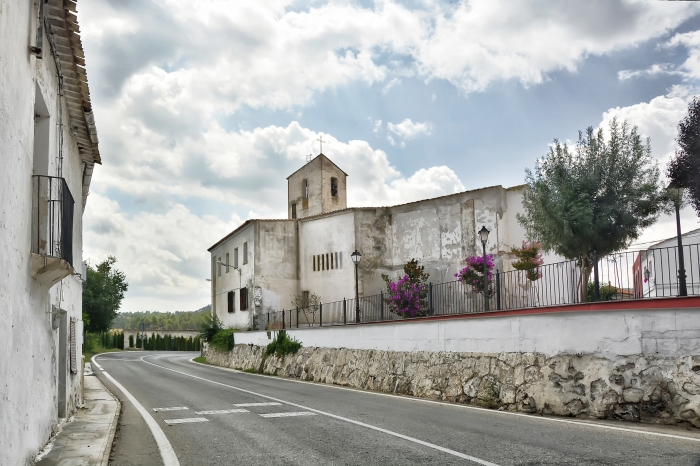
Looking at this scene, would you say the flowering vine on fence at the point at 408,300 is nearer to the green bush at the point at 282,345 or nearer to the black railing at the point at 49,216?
the green bush at the point at 282,345

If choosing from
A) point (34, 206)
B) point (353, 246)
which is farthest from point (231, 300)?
point (34, 206)

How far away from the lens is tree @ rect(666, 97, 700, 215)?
19.7 m

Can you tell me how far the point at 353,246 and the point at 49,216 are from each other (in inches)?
910

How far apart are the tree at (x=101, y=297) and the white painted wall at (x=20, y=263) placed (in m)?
49.4

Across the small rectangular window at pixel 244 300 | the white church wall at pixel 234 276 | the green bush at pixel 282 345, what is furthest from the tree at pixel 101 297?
the green bush at pixel 282 345

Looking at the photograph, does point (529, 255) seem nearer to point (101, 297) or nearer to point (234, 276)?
point (234, 276)

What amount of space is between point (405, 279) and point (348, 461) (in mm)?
19082

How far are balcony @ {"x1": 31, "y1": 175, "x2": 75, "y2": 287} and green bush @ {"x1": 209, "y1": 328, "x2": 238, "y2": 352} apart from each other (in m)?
28.2

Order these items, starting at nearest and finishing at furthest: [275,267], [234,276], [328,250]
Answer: [328,250] → [275,267] → [234,276]

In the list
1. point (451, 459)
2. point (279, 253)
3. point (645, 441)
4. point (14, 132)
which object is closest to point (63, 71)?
point (14, 132)

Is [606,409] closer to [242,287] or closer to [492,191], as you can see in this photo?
[492,191]

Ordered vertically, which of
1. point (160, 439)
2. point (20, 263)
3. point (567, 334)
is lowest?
point (160, 439)

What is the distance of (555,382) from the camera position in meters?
12.4

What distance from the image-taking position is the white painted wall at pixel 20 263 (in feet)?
19.3
